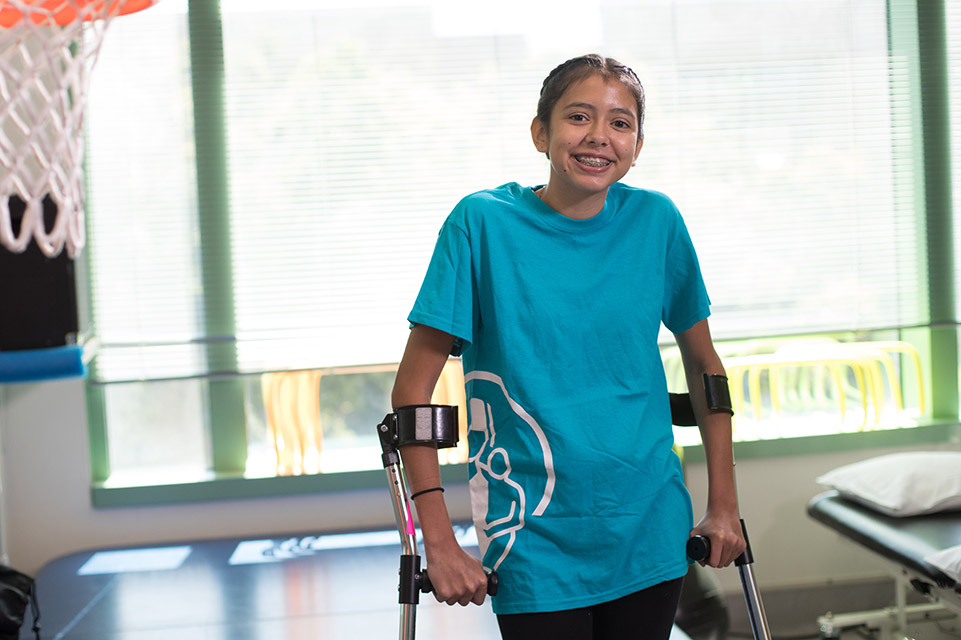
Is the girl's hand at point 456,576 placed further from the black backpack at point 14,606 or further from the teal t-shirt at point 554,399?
the black backpack at point 14,606

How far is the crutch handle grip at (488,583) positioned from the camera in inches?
49.7

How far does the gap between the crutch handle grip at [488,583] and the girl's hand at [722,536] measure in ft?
1.05

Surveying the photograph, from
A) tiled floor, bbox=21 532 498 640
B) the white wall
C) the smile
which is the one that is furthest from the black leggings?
the white wall

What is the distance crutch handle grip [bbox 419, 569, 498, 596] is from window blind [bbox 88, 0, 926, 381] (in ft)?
7.13

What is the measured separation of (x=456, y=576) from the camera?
1.23 m

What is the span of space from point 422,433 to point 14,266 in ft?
7.59

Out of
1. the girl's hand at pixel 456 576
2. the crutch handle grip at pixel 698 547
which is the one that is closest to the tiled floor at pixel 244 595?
the crutch handle grip at pixel 698 547

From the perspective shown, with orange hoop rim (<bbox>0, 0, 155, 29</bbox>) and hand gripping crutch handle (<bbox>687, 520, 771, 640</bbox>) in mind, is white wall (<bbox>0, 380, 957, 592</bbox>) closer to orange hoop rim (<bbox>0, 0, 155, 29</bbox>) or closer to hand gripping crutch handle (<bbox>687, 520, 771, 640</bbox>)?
orange hoop rim (<bbox>0, 0, 155, 29</bbox>)

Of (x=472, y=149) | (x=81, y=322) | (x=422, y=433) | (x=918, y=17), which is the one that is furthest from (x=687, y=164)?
(x=422, y=433)

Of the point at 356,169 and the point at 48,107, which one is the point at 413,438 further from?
the point at 356,169

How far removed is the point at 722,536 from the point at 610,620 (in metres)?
0.21

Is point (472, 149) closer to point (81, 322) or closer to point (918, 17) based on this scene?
point (81, 322)

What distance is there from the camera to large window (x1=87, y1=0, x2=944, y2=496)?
3.35m

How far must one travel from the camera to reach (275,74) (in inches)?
133
